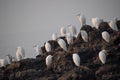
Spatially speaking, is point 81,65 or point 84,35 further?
point 84,35

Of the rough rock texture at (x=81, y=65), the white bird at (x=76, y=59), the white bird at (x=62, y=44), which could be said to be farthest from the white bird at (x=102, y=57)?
the white bird at (x=62, y=44)

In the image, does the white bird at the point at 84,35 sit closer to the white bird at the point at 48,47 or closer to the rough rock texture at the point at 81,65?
the rough rock texture at the point at 81,65

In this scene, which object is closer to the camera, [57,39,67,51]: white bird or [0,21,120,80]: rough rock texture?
[0,21,120,80]: rough rock texture

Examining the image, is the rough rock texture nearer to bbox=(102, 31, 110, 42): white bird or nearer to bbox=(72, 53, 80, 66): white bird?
bbox=(102, 31, 110, 42): white bird

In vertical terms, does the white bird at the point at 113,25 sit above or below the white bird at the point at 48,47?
above

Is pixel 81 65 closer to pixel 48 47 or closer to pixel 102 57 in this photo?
pixel 102 57

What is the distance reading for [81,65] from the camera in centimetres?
5266

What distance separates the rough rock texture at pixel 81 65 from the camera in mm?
48562

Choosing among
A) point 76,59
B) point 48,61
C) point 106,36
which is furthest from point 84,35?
point 76,59

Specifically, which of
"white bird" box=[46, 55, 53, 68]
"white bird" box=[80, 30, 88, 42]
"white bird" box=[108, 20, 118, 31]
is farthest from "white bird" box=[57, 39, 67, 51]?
"white bird" box=[108, 20, 118, 31]

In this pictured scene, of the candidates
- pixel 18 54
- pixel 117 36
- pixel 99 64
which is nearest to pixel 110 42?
pixel 117 36

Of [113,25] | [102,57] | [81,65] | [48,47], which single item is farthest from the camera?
[48,47]

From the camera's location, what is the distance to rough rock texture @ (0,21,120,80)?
48.6m

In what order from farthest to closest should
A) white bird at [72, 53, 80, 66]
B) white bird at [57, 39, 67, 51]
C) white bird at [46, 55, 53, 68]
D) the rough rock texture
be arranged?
white bird at [57, 39, 67, 51]
white bird at [46, 55, 53, 68]
white bird at [72, 53, 80, 66]
the rough rock texture
